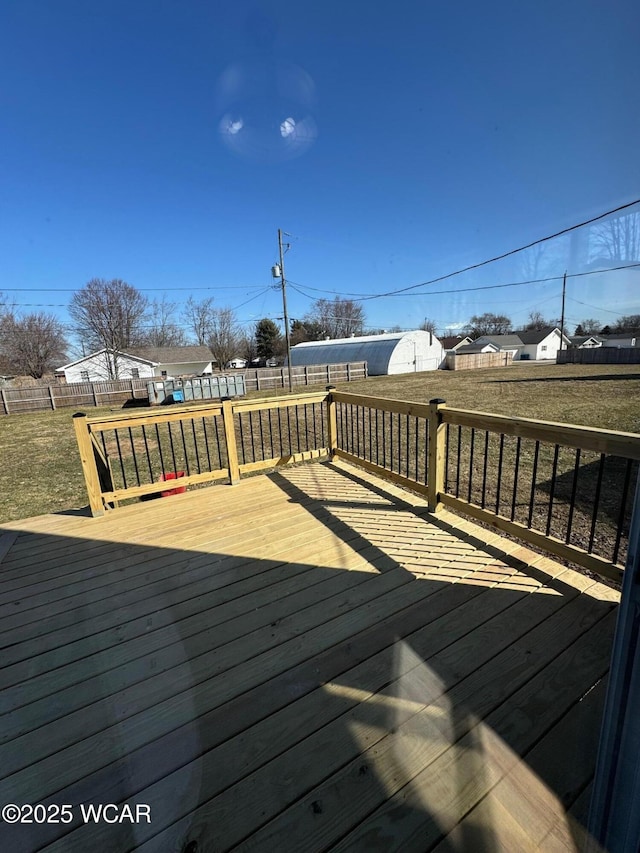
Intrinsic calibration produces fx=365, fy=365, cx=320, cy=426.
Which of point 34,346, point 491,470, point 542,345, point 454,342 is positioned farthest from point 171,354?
point 542,345

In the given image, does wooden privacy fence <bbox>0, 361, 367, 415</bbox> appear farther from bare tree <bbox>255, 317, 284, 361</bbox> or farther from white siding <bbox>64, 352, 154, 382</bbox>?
bare tree <bbox>255, 317, 284, 361</bbox>

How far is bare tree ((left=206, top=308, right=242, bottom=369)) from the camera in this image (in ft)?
136

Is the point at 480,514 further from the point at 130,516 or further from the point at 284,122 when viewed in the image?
the point at 284,122

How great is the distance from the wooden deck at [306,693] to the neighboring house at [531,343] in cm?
5280

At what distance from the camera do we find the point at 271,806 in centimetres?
116

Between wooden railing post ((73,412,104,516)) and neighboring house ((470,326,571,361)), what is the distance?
173 feet

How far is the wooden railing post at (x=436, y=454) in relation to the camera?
120 inches

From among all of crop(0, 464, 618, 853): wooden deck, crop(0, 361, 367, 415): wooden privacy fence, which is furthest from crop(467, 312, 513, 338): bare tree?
crop(0, 464, 618, 853): wooden deck

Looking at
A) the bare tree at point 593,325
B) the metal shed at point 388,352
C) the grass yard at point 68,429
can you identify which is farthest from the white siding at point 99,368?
the bare tree at point 593,325

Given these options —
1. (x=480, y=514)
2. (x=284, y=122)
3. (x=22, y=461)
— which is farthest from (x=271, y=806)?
(x=22, y=461)

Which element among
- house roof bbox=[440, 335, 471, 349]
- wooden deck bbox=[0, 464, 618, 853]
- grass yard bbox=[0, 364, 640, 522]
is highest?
house roof bbox=[440, 335, 471, 349]

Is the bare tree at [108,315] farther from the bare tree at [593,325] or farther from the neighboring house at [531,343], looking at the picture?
the neighboring house at [531,343]

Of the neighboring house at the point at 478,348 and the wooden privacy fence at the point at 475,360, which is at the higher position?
the neighboring house at the point at 478,348

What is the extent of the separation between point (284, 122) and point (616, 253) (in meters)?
6.30
